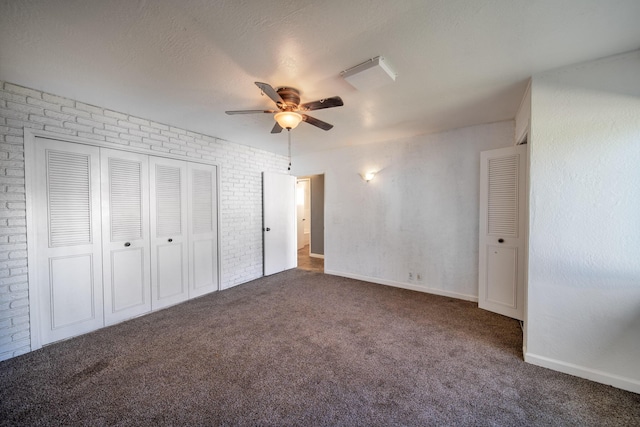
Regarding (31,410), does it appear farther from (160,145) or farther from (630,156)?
(630,156)

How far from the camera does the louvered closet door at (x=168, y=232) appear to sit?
10.6ft

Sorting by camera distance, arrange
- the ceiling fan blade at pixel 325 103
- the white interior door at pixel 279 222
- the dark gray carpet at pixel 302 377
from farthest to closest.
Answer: the white interior door at pixel 279 222 < the ceiling fan blade at pixel 325 103 < the dark gray carpet at pixel 302 377

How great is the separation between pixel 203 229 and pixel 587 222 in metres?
4.47

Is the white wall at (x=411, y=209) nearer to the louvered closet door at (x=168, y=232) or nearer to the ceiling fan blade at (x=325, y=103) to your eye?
the ceiling fan blade at (x=325, y=103)

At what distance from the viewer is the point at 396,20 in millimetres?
1459

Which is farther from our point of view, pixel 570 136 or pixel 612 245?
pixel 570 136

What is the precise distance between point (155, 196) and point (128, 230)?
1.77ft

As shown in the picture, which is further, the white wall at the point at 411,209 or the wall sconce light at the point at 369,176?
the wall sconce light at the point at 369,176

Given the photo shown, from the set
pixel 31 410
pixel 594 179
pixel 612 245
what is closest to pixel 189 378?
pixel 31 410

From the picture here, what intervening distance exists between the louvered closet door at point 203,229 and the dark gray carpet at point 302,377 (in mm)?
838

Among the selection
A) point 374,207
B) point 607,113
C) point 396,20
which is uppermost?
point 396,20

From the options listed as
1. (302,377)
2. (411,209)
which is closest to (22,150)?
(302,377)

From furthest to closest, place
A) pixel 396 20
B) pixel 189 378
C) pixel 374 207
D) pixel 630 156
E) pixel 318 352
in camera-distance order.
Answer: pixel 374 207 < pixel 318 352 < pixel 189 378 < pixel 630 156 < pixel 396 20

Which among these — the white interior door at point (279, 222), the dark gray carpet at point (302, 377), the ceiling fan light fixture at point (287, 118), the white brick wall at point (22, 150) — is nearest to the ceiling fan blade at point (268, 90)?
the ceiling fan light fixture at point (287, 118)
